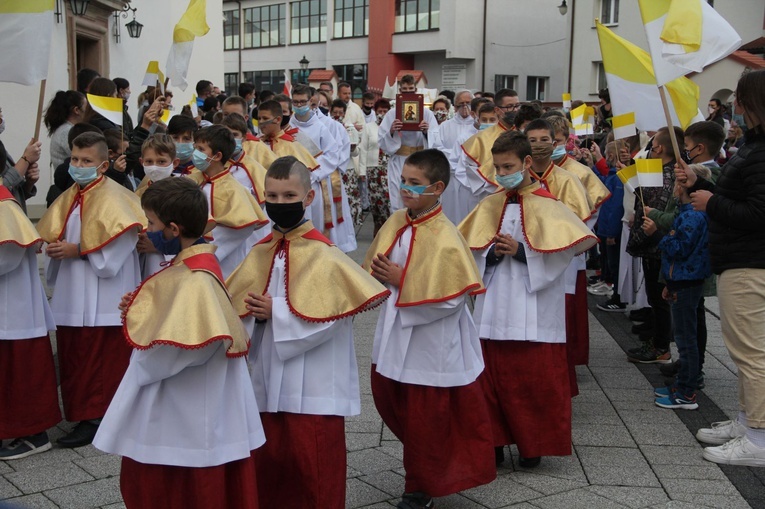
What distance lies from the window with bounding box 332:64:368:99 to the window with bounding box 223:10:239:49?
31.7 ft

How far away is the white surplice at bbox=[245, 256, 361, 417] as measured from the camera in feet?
12.3

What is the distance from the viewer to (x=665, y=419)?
5906 mm

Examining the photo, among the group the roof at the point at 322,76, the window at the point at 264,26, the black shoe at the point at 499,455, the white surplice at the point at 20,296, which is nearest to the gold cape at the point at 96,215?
the white surplice at the point at 20,296

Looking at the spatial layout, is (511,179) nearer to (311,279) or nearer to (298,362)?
(311,279)

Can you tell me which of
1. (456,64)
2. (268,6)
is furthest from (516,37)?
(268,6)

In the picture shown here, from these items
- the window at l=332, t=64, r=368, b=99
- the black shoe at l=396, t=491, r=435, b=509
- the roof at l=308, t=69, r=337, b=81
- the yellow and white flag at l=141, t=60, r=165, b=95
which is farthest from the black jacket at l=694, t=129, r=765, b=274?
the window at l=332, t=64, r=368, b=99

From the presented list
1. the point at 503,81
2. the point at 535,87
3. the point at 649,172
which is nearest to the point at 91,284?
the point at 649,172

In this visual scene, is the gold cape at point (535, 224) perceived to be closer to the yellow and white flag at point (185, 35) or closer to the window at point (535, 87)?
the yellow and white flag at point (185, 35)

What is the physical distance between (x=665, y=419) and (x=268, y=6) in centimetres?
4876

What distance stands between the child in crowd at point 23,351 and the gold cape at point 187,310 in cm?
177

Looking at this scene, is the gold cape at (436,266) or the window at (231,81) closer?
the gold cape at (436,266)

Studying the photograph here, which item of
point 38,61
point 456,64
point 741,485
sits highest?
point 456,64

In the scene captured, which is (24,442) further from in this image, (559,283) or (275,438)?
(559,283)

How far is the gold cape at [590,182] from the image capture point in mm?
6707
